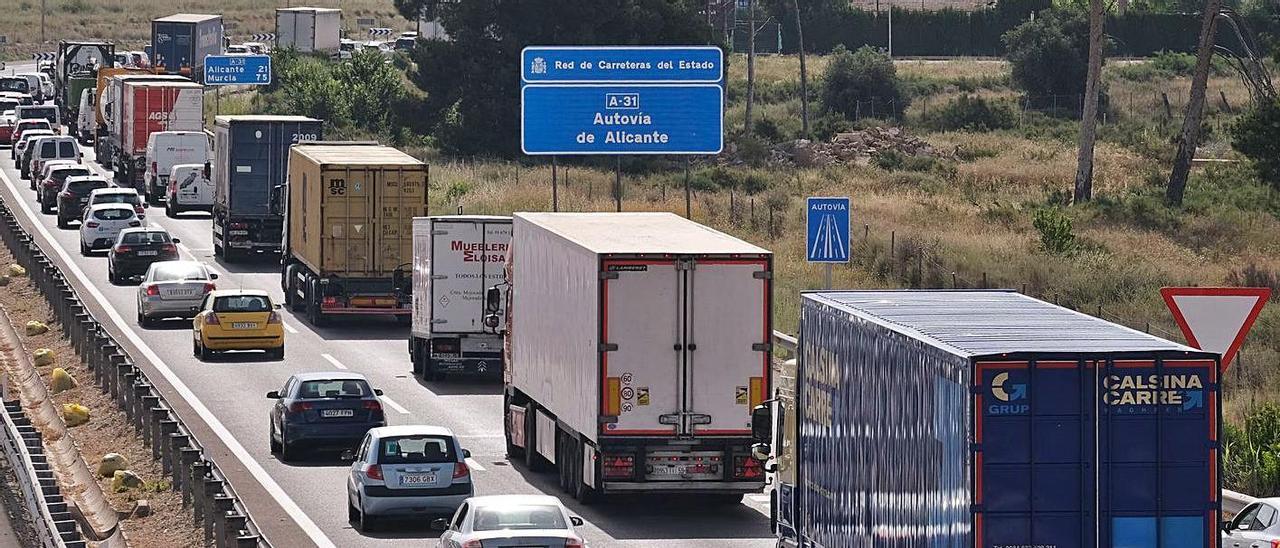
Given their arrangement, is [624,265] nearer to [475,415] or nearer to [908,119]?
[475,415]

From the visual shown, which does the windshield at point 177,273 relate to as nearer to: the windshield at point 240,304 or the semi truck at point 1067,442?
the windshield at point 240,304

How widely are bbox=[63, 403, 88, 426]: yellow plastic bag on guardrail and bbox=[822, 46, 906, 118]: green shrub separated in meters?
73.1

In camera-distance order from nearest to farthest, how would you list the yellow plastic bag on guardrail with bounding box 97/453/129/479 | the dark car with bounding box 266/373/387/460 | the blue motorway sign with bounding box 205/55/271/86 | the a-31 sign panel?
the yellow plastic bag on guardrail with bounding box 97/453/129/479
the dark car with bounding box 266/373/387/460
the a-31 sign panel
the blue motorway sign with bounding box 205/55/271/86

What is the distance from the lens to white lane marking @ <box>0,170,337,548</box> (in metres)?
23.1

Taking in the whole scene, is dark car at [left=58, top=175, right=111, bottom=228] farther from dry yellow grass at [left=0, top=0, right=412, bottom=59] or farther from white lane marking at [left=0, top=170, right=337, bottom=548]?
dry yellow grass at [left=0, top=0, right=412, bottom=59]

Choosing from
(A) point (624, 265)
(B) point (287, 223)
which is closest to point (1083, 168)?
(B) point (287, 223)

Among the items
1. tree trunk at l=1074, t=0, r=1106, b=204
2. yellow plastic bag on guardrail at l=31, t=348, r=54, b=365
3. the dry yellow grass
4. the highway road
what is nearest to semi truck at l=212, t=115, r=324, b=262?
the highway road

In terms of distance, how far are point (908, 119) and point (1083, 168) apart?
1527 inches

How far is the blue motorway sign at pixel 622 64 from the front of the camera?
140 ft

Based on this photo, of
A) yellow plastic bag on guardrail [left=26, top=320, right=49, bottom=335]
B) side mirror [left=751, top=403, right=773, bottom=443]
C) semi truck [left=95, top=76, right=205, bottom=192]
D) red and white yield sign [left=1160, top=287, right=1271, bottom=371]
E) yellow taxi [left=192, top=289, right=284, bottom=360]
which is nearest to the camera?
red and white yield sign [left=1160, top=287, right=1271, bottom=371]

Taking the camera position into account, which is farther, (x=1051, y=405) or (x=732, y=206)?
(x=732, y=206)

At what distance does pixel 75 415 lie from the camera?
31297 millimetres

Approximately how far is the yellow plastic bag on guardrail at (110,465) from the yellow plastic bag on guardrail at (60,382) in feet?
24.0

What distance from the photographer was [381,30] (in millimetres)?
179250
